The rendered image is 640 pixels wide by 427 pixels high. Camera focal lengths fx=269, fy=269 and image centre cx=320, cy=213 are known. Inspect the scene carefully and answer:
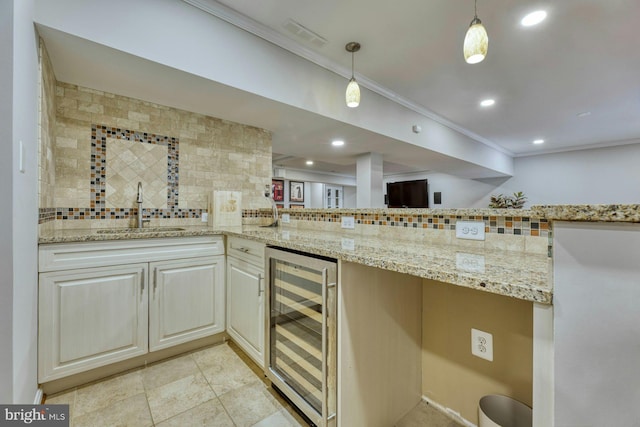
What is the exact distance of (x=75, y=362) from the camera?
155 centimetres

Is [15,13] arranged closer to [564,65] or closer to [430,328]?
[430,328]

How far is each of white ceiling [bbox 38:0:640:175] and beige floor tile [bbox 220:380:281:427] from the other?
2.07 metres

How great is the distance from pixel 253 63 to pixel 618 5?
2747 millimetres

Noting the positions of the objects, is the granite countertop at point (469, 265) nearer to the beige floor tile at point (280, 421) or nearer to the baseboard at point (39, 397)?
the beige floor tile at point (280, 421)

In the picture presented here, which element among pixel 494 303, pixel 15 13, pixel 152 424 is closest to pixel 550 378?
pixel 494 303

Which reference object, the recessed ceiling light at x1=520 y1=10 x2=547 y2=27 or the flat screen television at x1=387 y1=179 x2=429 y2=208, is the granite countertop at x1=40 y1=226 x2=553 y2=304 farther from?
the flat screen television at x1=387 y1=179 x2=429 y2=208

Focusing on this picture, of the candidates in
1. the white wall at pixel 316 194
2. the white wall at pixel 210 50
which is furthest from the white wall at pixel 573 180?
the white wall at pixel 210 50

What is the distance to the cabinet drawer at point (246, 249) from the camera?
5.39 ft

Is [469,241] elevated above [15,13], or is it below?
below

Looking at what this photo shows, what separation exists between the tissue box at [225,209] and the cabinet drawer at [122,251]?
0.55 meters

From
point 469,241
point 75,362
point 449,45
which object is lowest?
point 75,362

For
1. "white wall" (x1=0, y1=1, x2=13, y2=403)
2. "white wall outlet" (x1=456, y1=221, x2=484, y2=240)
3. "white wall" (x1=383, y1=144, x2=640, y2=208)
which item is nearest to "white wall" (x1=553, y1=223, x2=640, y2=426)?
"white wall outlet" (x1=456, y1=221, x2=484, y2=240)

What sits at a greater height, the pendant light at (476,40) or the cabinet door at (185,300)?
the pendant light at (476,40)

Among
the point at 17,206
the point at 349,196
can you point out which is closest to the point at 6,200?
the point at 17,206
